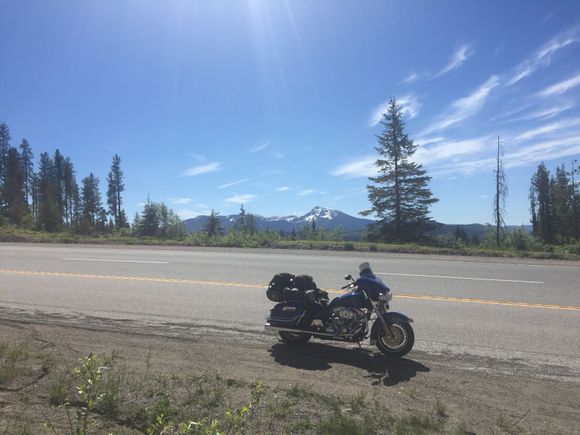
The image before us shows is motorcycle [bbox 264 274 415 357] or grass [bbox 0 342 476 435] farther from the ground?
motorcycle [bbox 264 274 415 357]

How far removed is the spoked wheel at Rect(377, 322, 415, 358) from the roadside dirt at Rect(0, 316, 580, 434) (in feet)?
0.45

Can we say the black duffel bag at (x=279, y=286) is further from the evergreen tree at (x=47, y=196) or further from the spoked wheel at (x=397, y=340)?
the evergreen tree at (x=47, y=196)

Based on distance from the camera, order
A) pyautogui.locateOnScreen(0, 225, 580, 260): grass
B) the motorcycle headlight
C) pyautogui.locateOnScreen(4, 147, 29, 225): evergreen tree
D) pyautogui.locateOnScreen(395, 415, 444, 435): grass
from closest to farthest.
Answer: pyautogui.locateOnScreen(395, 415, 444, 435): grass < the motorcycle headlight < pyautogui.locateOnScreen(0, 225, 580, 260): grass < pyautogui.locateOnScreen(4, 147, 29, 225): evergreen tree

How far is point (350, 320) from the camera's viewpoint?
627 centimetres

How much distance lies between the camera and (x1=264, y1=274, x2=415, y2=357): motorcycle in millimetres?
6105

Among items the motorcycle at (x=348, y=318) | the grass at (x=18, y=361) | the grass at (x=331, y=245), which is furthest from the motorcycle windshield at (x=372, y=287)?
the grass at (x=331, y=245)

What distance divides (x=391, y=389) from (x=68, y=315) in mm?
6523

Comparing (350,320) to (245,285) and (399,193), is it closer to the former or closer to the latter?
(245,285)

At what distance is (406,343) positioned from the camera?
6.02m

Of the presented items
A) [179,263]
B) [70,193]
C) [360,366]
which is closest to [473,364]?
[360,366]

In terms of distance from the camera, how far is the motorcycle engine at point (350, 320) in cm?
623

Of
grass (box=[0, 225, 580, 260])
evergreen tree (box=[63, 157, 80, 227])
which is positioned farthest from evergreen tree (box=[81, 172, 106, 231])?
grass (box=[0, 225, 580, 260])

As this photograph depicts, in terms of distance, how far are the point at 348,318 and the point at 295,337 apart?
1.00m

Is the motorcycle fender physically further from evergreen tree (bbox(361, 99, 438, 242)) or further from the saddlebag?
evergreen tree (bbox(361, 99, 438, 242))
